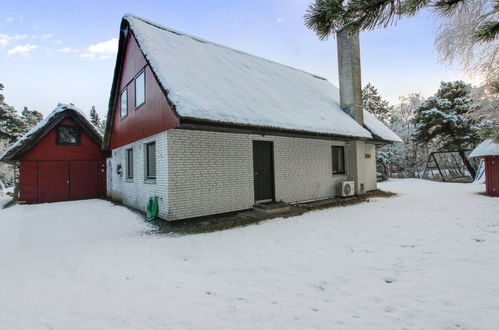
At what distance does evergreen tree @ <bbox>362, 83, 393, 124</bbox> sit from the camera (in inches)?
1128

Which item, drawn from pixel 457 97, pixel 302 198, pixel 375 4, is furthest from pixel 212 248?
pixel 457 97

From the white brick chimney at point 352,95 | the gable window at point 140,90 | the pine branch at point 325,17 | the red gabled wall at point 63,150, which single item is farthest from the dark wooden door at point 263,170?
the red gabled wall at point 63,150

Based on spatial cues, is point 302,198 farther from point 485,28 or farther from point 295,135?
point 485,28

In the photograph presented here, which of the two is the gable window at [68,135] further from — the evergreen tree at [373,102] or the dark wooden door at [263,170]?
the evergreen tree at [373,102]

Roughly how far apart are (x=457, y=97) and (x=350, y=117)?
614 inches

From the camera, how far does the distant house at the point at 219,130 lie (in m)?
6.90

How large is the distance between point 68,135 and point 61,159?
141cm

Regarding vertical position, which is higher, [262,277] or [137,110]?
[137,110]

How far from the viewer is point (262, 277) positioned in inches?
140

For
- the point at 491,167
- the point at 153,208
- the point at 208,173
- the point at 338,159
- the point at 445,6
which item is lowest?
the point at 153,208

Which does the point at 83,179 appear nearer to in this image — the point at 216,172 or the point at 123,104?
the point at 123,104

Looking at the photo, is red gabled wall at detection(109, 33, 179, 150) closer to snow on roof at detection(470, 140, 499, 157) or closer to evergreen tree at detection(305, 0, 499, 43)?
evergreen tree at detection(305, 0, 499, 43)

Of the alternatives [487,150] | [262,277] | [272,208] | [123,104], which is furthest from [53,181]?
[487,150]

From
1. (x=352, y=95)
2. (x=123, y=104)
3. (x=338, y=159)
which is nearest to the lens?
(x=123, y=104)
